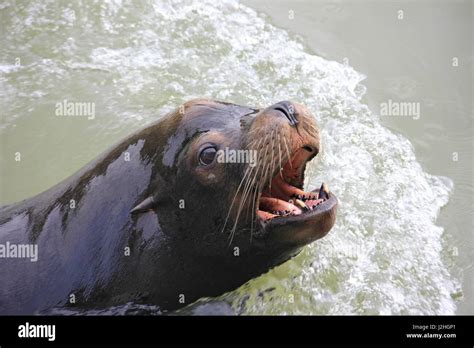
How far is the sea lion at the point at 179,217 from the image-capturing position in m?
4.03

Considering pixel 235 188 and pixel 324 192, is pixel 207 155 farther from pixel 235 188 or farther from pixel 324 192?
pixel 324 192

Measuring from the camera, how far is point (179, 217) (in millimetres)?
4242

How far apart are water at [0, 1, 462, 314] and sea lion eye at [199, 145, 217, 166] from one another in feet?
2.83

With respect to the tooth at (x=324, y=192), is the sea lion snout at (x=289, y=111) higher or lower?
higher

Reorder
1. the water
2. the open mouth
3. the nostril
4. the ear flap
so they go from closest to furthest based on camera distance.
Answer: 1. the nostril
2. the open mouth
3. the ear flap
4. the water

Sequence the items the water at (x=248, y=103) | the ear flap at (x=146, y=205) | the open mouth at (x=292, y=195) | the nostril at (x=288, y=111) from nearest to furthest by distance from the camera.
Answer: the nostril at (x=288, y=111)
the open mouth at (x=292, y=195)
the ear flap at (x=146, y=205)
the water at (x=248, y=103)

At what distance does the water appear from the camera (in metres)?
5.46

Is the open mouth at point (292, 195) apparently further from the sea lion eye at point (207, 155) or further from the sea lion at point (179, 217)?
the sea lion eye at point (207, 155)

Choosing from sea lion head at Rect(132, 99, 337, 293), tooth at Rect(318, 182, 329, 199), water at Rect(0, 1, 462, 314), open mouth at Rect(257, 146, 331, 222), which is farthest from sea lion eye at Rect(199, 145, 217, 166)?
water at Rect(0, 1, 462, 314)

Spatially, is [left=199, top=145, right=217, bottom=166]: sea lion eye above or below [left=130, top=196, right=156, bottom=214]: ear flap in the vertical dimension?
above

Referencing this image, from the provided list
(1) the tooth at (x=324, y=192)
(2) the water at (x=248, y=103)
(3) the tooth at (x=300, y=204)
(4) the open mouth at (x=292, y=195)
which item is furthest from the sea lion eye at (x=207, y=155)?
(2) the water at (x=248, y=103)

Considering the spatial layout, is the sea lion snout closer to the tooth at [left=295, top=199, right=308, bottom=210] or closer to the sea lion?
the sea lion

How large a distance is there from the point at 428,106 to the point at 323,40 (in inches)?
71.0

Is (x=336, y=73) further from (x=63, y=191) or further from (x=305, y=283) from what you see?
(x=63, y=191)
